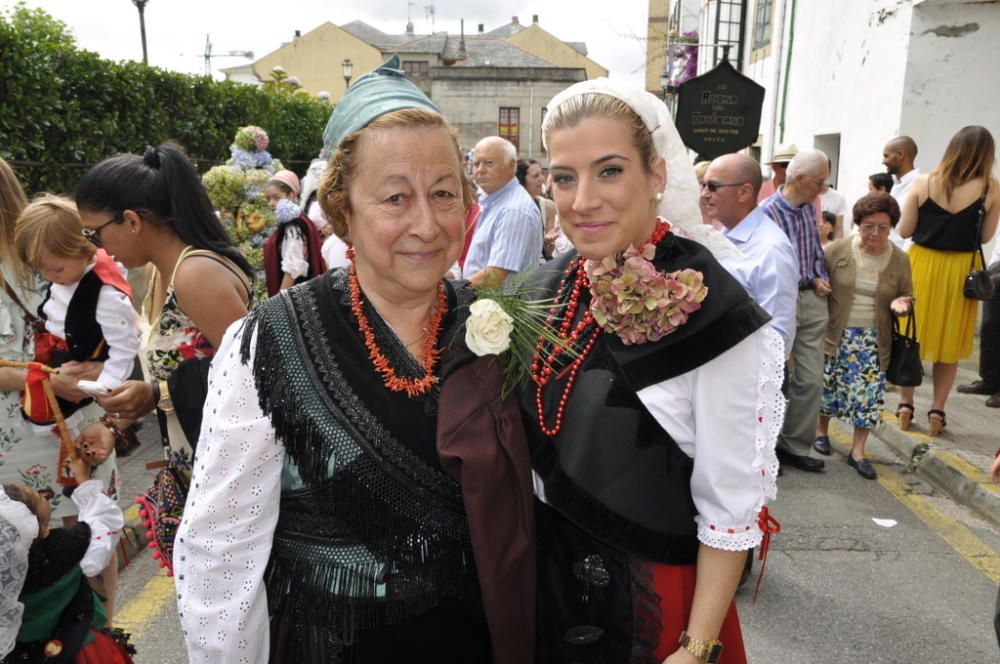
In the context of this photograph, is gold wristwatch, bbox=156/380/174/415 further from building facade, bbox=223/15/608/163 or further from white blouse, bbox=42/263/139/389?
building facade, bbox=223/15/608/163

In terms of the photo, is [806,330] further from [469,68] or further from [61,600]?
[469,68]

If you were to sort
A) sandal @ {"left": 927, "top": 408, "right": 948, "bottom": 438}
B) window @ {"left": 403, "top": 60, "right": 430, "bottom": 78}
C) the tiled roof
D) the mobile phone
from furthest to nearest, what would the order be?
the tiled roof → window @ {"left": 403, "top": 60, "right": 430, "bottom": 78} → sandal @ {"left": 927, "top": 408, "right": 948, "bottom": 438} → the mobile phone

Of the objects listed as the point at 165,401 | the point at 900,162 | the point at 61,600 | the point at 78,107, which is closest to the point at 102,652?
the point at 61,600

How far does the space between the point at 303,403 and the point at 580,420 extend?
609 mm

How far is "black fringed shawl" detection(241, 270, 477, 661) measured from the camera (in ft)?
4.96

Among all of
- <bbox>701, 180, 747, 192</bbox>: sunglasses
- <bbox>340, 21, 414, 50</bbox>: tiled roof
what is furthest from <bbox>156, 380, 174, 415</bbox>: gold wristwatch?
<bbox>340, 21, 414, 50</bbox>: tiled roof

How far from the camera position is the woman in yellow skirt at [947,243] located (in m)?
5.71

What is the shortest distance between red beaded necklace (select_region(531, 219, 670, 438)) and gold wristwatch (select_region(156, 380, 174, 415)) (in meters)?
1.46

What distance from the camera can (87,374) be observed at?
2.97 metres

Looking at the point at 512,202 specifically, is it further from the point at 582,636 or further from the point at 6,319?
the point at 582,636

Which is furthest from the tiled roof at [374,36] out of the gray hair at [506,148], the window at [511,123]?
the gray hair at [506,148]

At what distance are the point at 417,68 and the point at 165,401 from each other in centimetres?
4782

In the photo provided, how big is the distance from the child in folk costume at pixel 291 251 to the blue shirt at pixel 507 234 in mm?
1791

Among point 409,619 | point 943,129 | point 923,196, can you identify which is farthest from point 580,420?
point 943,129
